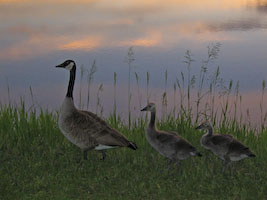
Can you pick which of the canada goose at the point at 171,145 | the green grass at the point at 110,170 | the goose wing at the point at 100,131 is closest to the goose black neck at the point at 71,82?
the goose wing at the point at 100,131

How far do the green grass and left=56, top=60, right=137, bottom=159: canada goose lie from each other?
0.54 meters

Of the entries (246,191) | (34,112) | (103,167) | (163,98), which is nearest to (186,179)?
(246,191)

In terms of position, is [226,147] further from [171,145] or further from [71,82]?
[71,82]

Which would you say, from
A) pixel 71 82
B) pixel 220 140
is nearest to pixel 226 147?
pixel 220 140

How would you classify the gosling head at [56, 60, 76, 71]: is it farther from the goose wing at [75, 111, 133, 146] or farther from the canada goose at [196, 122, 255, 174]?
the canada goose at [196, 122, 255, 174]

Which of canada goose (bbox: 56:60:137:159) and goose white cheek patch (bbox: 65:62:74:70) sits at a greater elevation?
goose white cheek patch (bbox: 65:62:74:70)

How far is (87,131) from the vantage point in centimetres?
945

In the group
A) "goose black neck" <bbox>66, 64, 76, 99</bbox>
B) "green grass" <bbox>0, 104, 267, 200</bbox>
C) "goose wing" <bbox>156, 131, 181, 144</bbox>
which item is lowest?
"green grass" <bbox>0, 104, 267, 200</bbox>

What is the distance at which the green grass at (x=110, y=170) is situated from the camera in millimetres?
8367

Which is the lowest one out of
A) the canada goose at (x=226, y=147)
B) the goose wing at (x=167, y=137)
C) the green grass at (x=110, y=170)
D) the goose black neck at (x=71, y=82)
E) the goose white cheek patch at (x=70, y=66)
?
the green grass at (x=110, y=170)

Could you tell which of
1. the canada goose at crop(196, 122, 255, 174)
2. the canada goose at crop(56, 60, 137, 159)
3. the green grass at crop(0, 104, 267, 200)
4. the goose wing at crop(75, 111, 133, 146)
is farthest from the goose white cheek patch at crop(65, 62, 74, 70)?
the canada goose at crop(196, 122, 255, 174)

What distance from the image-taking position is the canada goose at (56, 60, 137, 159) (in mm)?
9219

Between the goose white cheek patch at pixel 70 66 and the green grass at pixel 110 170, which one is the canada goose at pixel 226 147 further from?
the goose white cheek patch at pixel 70 66

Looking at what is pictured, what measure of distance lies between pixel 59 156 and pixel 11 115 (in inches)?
97.4
